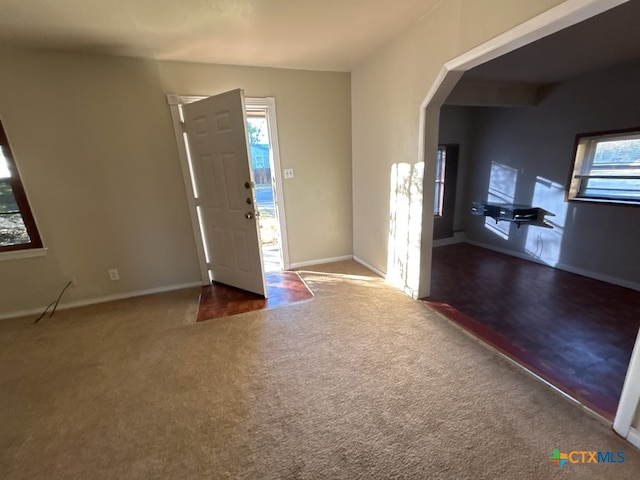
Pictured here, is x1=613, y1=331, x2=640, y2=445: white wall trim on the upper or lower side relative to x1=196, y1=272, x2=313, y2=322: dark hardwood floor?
upper

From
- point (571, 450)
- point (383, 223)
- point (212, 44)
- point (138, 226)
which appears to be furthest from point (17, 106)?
point (571, 450)

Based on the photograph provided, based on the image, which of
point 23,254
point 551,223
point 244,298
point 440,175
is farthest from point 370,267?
point 23,254

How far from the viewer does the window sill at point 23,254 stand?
2.51 meters

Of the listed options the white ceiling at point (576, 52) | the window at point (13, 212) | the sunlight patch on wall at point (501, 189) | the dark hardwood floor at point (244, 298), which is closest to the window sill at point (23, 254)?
the window at point (13, 212)

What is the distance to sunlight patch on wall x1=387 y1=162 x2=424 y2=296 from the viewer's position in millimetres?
2377

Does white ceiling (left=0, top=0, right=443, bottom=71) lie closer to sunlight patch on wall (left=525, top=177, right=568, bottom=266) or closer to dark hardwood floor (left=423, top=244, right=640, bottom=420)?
dark hardwood floor (left=423, top=244, right=640, bottom=420)

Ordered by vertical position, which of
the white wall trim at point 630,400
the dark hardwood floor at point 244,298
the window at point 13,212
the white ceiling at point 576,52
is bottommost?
the dark hardwood floor at point 244,298

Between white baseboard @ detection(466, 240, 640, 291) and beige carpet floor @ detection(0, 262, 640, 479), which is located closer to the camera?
beige carpet floor @ detection(0, 262, 640, 479)

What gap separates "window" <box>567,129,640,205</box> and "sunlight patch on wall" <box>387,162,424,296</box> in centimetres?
277

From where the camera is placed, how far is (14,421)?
151 cm

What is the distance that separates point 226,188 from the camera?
2691 millimetres

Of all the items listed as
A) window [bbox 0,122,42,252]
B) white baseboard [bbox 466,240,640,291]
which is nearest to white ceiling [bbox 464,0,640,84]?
white baseboard [bbox 466,240,640,291]

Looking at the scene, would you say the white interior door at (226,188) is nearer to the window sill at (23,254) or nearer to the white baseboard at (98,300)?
the white baseboard at (98,300)

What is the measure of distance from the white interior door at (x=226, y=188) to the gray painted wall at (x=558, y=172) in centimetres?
377
